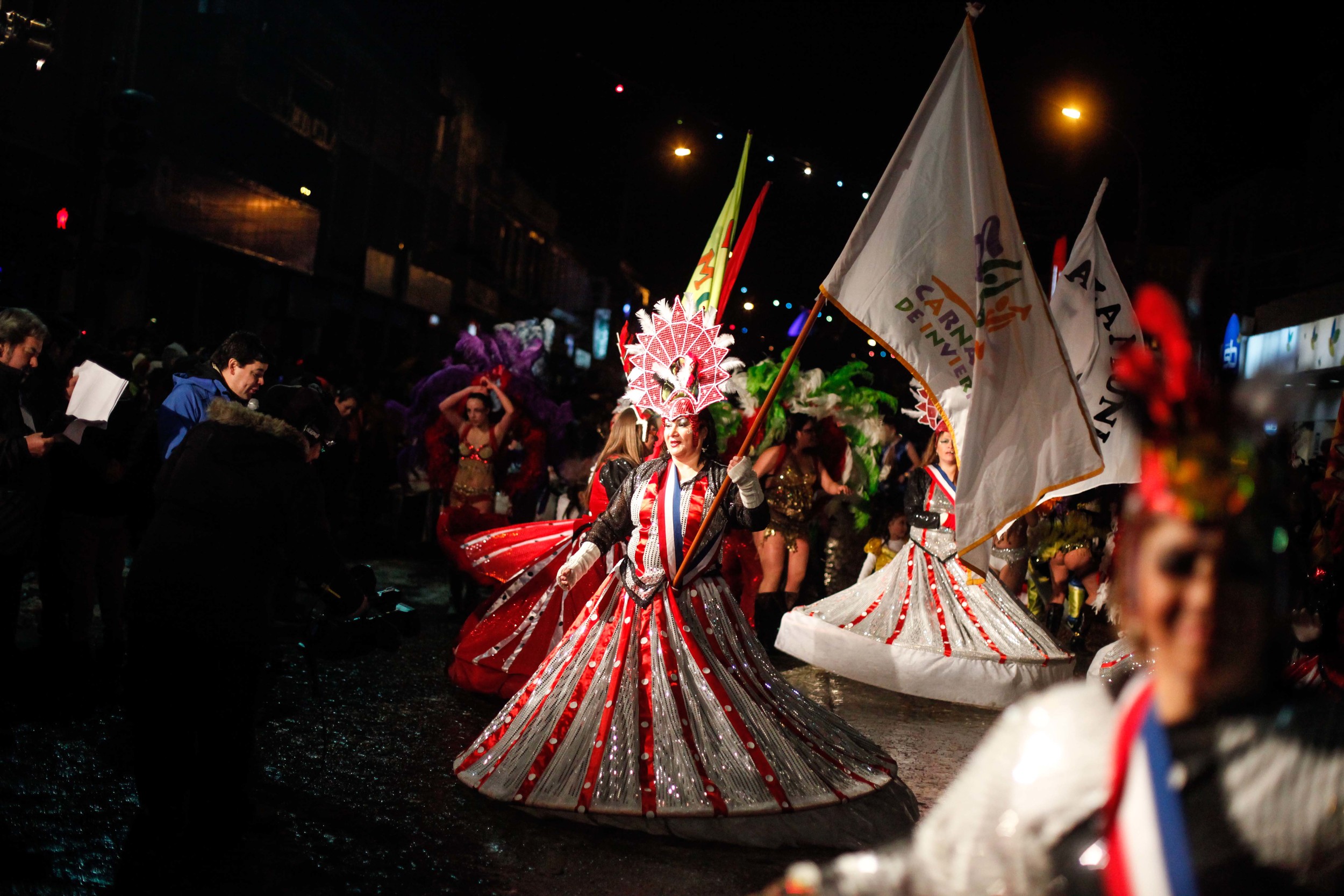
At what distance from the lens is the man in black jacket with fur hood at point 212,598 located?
3.99 meters

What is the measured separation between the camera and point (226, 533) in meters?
4.03

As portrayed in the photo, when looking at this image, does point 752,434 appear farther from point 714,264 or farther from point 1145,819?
point 1145,819

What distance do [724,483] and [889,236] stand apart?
4.32 ft

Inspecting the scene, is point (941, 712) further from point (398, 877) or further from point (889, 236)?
point (398, 877)

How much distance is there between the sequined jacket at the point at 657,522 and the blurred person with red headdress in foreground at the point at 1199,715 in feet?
11.0

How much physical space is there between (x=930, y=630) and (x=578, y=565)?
11.7ft

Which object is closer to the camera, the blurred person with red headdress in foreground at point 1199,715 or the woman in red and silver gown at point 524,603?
the blurred person with red headdress in foreground at point 1199,715

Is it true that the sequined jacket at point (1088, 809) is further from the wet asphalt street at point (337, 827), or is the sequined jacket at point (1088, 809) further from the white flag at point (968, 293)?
the white flag at point (968, 293)

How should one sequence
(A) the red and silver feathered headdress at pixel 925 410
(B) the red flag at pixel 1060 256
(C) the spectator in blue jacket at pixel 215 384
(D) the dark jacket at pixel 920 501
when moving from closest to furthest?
(C) the spectator in blue jacket at pixel 215 384 < (D) the dark jacket at pixel 920 501 < (A) the red and silver feathered headdress at pixel 925 410 < (B) the red flag at pixel 1060 256

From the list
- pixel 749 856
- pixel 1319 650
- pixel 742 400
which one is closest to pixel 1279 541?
pixel 749 856

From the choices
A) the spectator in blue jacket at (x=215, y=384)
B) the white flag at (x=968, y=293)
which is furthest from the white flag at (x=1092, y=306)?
the spectator in blue jacket at (x=215, y=384)

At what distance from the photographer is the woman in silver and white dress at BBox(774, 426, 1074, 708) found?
762 centimetres

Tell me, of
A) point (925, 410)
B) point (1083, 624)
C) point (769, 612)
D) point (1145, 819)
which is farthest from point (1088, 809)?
point (1083, 624)

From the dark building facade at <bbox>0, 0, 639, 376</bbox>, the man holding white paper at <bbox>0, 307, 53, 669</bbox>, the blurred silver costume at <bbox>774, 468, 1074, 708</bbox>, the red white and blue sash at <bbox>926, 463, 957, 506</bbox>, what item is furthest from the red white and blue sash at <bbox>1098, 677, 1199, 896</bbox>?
the dark building facade at <bbox>0, 0, 639, 376</bbox>
